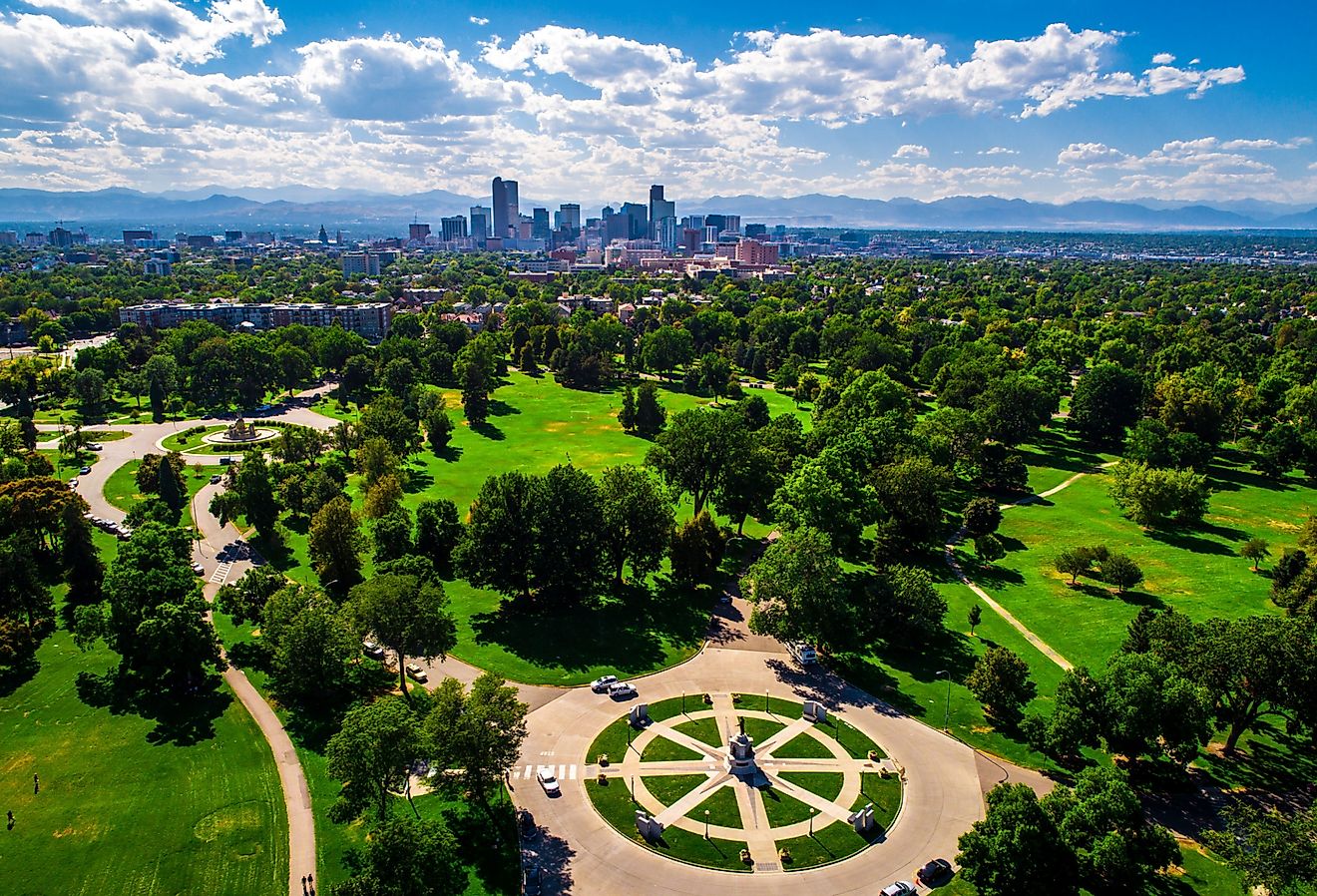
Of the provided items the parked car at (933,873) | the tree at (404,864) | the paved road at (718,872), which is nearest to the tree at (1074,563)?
the paved road at (718,872)

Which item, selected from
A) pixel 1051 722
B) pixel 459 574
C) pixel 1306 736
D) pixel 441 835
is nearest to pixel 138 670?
pixel 459 574

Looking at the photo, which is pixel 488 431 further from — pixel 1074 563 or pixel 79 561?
pixel 1074 563

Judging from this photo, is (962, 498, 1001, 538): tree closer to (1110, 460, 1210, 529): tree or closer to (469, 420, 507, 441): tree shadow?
(1110, 460, 1210, 529): tree

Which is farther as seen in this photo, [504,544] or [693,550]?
[693,550]

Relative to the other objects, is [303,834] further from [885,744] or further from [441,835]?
[885,744]

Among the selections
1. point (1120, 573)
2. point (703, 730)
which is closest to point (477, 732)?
point (703, 730)

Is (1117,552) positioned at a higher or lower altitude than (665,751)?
higher

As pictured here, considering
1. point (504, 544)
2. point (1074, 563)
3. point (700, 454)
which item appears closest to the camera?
point (504, 544)
